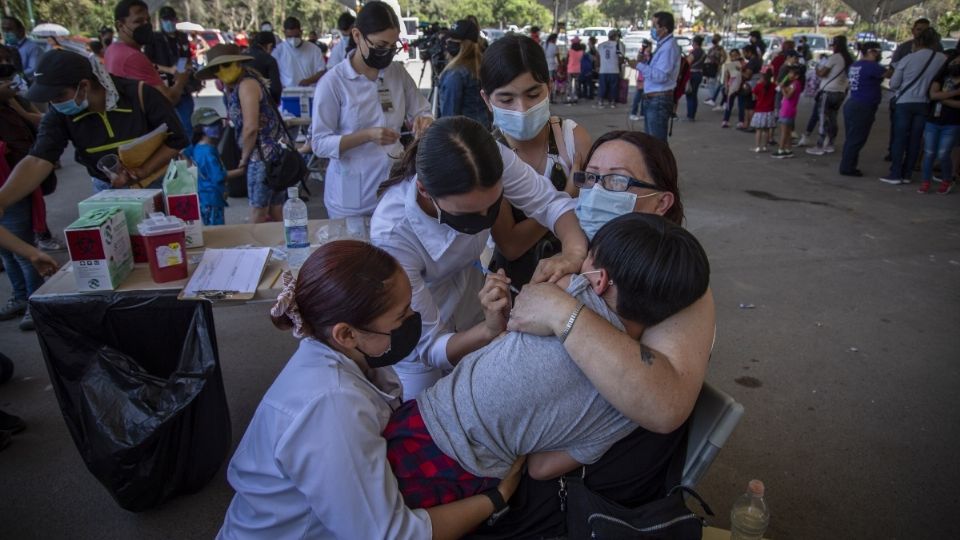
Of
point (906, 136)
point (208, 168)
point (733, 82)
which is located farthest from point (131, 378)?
point (733, 82)

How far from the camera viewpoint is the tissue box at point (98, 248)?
7.09 feet

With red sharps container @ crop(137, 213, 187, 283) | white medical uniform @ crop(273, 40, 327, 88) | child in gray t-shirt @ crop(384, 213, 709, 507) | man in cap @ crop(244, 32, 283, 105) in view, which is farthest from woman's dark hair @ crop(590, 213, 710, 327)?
white medical uniform @ crop(273, 40, 327, 88)

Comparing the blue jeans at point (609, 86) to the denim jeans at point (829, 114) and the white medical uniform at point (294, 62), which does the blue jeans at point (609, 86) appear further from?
the white medical uniform at point (294, 62)

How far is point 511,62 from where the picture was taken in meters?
2.29

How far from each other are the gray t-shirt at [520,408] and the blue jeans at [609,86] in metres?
13.1

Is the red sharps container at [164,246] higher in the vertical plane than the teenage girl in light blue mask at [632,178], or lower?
lower

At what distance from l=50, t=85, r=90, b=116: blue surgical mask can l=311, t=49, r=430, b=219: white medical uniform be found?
1072 mm

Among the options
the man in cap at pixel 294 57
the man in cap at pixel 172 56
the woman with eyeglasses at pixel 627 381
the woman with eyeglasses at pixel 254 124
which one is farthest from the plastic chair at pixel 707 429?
the man in cap at pixel 294 57

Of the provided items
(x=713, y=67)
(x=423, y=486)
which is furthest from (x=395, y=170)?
(x=713, y=67)

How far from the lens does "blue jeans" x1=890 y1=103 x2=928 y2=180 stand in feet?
22.9

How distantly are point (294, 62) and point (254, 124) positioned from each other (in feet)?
13.0

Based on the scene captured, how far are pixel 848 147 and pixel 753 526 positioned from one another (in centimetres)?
781

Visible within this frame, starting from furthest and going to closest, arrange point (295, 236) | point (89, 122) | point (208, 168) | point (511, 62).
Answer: point (208, 168) → point (89, 122) → point (295, 236) → point (511, 62)

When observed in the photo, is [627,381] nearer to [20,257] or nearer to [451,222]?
[451,222]
